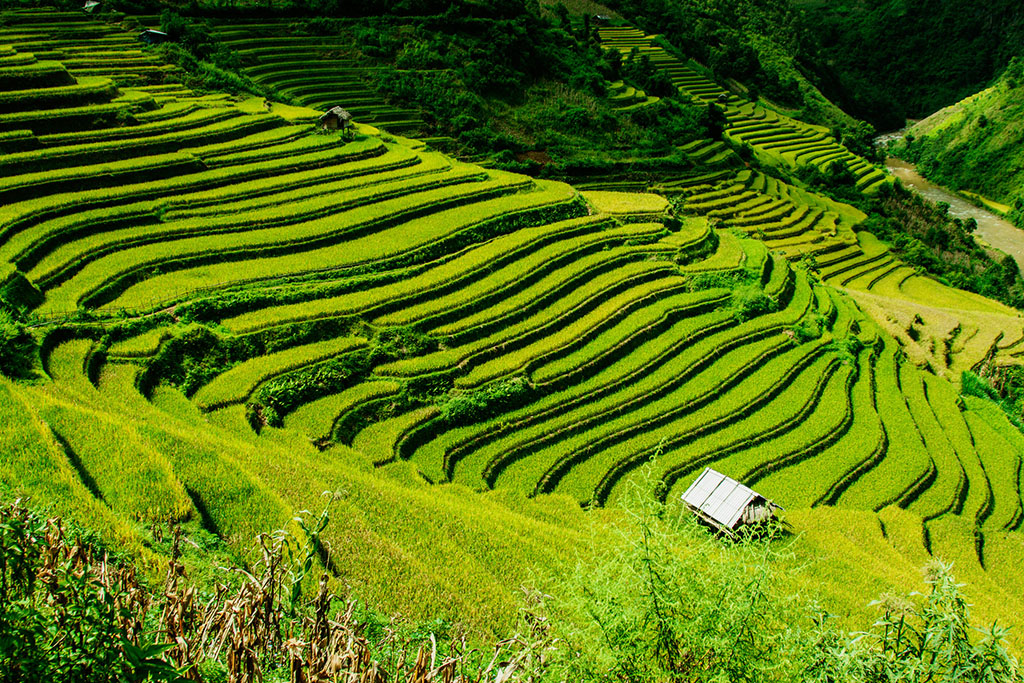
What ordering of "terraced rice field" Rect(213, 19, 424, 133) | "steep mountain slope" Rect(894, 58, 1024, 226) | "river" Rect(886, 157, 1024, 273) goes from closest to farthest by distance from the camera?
"terraced rice field" Rect(213, 19, 424, 133) < "river" Rect(886, 157, 1024, 273) < "steep mountain slope" Rect(894, 58, 1024, 226)

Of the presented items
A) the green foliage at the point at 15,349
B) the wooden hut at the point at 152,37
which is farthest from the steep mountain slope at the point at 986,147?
the green foliage at the point at 15,349

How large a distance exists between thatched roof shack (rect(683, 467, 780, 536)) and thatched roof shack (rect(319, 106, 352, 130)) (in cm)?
2045

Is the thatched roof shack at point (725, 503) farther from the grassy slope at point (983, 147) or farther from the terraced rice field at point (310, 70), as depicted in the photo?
the grassy slope at point (983, 147)

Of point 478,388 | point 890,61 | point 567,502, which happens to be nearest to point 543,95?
point 478,388

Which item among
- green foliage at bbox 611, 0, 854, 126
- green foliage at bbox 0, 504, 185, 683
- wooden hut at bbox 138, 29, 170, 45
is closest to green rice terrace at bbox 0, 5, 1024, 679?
green foliage at bbox 0, 504, 185, 683

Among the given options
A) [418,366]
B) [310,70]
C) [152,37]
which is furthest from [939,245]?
[152,37]

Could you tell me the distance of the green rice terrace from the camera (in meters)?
9.00

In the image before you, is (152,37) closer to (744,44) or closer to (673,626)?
(673,626)

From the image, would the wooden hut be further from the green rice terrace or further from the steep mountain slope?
the steep mountain slope

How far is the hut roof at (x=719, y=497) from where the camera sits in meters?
12.5

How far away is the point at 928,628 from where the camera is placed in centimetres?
470

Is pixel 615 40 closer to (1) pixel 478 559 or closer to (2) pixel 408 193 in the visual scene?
(2) pixel 408 193

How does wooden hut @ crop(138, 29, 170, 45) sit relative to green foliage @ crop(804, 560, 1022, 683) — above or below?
above

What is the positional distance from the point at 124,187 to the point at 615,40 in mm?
50377
